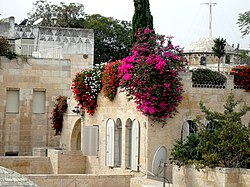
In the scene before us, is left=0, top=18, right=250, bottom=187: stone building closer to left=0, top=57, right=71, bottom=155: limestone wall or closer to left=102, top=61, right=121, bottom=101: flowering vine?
left=0, top=57, right=71, bottom=155: limestone wall

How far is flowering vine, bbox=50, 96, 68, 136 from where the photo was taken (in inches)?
1240

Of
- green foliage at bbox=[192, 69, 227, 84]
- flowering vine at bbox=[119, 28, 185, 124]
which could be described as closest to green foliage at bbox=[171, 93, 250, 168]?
flowering vine at bbox=[119, 28, 185, 124]

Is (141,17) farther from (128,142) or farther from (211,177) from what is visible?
(211,177)

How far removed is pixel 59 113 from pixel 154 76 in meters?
9.84

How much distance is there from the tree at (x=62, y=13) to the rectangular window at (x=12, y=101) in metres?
24.0

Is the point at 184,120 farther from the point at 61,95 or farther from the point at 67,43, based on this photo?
the point at 67,43

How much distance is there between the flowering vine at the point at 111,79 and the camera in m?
25.1

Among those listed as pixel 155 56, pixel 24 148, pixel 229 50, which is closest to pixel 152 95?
pixel 155 56

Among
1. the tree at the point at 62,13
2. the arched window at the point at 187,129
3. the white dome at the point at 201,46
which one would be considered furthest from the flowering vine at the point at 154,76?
the tree at the point at 62,13

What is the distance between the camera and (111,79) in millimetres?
25391

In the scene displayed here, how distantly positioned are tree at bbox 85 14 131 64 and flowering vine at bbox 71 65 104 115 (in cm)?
2980

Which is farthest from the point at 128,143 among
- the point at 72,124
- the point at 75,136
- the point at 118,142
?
the point at 72,124

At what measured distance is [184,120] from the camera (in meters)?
23.7

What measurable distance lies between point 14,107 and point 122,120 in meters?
9.02
